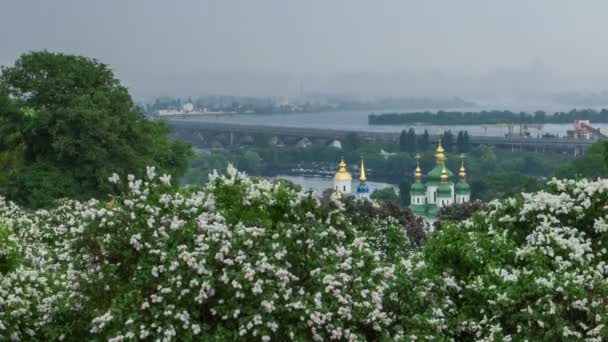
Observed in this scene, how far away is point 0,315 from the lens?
46.2ft

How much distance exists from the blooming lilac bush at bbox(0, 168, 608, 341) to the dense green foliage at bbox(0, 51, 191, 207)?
2188 cm

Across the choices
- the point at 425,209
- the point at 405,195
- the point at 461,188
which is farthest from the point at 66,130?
the point at 405,195

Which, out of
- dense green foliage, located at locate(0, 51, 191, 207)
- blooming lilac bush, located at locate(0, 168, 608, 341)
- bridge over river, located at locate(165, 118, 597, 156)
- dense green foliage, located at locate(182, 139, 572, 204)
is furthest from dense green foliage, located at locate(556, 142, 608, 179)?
bridge over river, located at locate(165, 118, 597, 156)

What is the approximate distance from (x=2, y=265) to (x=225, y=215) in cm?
293

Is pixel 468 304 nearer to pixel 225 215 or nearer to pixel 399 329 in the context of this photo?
pixel 399 329

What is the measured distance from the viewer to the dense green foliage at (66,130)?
37750 millimetres

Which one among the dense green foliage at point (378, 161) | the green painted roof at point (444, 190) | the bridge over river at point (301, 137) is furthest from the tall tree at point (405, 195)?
the bridge over river at point (301, 137)

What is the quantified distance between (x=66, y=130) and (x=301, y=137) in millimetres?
140849

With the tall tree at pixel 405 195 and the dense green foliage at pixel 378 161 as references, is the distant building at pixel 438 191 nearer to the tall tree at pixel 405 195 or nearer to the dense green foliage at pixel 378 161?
the tall tree at pixel 405 195

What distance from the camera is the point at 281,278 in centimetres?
1375

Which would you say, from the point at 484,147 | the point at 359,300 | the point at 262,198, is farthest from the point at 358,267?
the point at 484,147

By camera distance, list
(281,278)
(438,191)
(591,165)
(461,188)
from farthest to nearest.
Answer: (461,188), (591,165), (438,191), (281,278)

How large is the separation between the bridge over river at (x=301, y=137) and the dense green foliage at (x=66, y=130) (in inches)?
4874

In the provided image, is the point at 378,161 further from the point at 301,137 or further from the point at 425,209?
the point at 425,209
